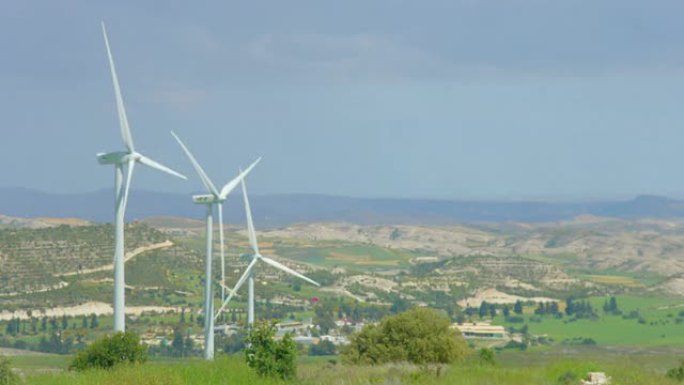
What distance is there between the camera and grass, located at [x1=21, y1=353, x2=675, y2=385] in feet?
118

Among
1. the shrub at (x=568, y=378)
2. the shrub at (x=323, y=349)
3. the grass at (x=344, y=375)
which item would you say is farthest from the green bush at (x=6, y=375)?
the shrub at (x=323, y=349)

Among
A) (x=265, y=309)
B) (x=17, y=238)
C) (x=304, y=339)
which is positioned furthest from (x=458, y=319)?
(x=17, y=238)

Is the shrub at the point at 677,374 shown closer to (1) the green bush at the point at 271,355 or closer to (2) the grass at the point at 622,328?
(1) the green bush at the point at 271,355

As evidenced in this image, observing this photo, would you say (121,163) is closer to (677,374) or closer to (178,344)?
(677,374)

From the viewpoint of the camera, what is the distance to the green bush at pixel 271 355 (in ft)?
130

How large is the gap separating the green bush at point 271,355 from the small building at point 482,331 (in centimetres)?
11380

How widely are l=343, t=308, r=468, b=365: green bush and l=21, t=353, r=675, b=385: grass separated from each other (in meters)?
9.06

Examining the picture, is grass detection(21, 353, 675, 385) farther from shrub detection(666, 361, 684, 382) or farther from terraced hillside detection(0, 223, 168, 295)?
terraced hillside detection(0, 223, 168, 295)

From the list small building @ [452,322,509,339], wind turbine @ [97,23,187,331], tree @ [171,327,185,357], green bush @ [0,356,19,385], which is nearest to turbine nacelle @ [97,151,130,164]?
wind turbine @ [97,23,187,331]

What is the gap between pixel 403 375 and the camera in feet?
129

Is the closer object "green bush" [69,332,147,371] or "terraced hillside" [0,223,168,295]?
"green bush" [69,332,147,371]

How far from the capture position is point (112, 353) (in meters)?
48.5

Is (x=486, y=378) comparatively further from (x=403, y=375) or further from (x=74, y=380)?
(x=74, y=380)

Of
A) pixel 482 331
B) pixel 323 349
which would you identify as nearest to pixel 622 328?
pixel 482 331
